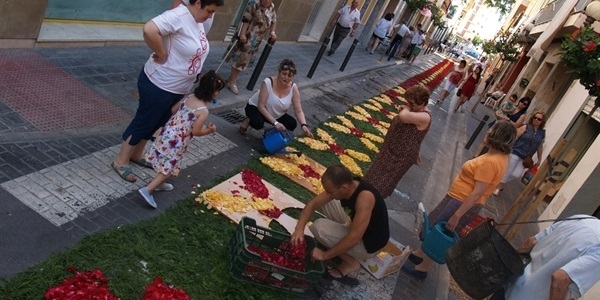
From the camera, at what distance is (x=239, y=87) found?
Result: 9.52 meters

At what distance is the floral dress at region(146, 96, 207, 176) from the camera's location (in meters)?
4.67

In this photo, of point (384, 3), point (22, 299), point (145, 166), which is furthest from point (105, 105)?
point (384, 3)

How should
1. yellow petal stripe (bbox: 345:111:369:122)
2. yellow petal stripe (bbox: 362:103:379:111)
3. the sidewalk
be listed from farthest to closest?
1. yellow petal stripe (bbox: 362:103:379:111)
2. yellow petal stripe (bbox: 345:111:369:122)
3. the sidewalk

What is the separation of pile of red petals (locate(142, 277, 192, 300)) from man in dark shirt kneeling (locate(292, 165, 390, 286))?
3.52 ft

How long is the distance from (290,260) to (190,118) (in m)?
1.57

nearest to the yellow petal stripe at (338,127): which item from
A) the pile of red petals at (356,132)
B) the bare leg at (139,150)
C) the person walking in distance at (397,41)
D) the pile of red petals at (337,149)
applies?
the pile of red petals at (356,132)

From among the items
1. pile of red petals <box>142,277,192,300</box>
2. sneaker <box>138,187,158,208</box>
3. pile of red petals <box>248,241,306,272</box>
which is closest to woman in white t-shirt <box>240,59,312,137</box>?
sneaker <box>138,187,158,208</box>

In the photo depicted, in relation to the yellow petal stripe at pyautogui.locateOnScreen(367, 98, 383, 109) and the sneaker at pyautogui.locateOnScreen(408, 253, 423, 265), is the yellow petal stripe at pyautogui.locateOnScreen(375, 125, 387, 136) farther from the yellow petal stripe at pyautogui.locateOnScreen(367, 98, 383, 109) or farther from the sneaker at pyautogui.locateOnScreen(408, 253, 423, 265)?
the sneaker at pyautogui.locateOnScreen(408, 253, 423, 265)

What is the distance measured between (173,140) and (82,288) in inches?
66.2

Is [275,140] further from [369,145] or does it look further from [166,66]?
[369,145]

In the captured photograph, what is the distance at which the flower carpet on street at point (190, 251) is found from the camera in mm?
3443

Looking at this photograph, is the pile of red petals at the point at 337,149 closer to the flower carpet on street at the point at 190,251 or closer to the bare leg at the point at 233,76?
the flower carpet on street at the point at 190,251

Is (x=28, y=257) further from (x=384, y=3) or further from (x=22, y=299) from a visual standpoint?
(x=384, y=3)

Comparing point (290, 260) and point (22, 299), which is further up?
point (290, 260)
